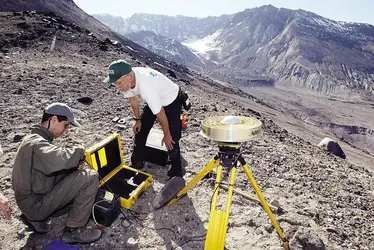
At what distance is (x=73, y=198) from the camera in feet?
12.4

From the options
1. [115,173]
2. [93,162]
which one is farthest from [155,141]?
[93,162]

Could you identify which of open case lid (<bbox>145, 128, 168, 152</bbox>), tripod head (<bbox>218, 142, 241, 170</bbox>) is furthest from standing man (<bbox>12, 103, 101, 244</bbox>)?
open case lid (<bbox>145, 128, 168, 152</bbox>)

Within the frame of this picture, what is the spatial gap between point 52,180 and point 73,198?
14.3 inches

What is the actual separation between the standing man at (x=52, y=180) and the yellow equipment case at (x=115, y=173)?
691mm

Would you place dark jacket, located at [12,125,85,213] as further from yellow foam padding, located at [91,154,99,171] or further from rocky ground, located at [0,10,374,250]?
yellow foam padding, located at [91,154,99,171]

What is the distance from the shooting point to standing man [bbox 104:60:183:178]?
164 inches

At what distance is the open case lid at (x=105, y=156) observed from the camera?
4.47 m

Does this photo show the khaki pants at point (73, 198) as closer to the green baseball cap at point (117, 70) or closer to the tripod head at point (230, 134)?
the green baseball cap at point (117, 70)

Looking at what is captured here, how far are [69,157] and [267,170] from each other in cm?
405

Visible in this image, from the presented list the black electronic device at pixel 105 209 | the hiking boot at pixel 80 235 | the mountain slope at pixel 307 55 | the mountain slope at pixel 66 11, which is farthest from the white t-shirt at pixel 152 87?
the mountain slope at pixel 307 55

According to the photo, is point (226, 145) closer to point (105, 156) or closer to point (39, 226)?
point (105, 156)

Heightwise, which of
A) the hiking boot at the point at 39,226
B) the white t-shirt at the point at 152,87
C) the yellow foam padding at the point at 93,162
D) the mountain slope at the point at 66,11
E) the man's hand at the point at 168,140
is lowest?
the hiking boot at the point at 39,226

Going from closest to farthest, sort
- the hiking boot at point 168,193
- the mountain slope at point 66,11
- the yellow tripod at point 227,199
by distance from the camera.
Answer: the yellow tripod at point 227,199
the hiking boot at point 168,193
the mountain slope at point 66,11

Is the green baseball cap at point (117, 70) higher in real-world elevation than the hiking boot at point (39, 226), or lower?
higher
